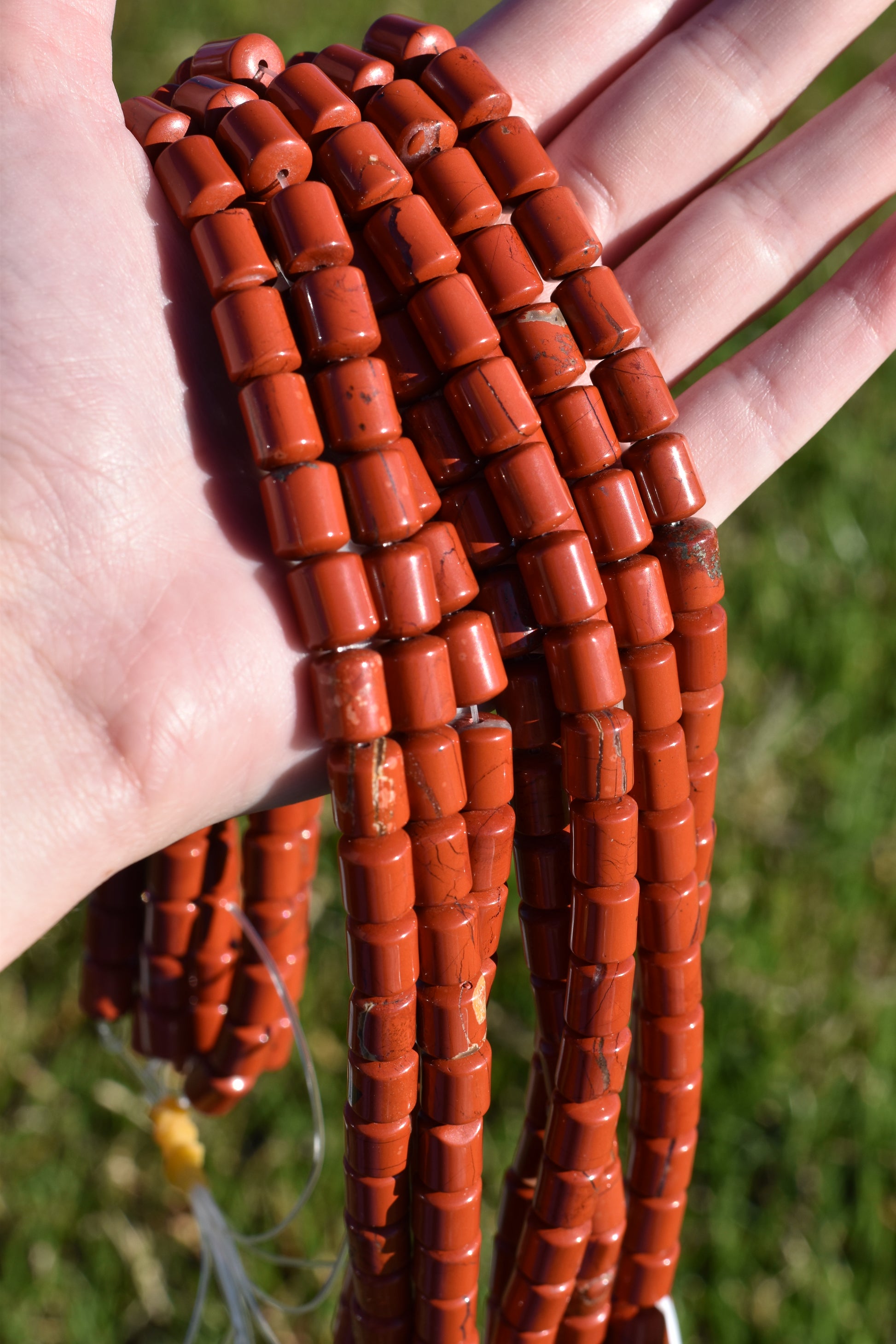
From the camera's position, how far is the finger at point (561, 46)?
1.59 metres

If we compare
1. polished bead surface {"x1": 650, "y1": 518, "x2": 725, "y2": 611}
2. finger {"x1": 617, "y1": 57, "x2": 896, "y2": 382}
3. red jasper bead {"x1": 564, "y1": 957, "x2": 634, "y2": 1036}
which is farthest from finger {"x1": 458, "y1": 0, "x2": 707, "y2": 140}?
red jasper bead {"x1": 564, "y1": 957, "x2": 634, "y2": 1036}

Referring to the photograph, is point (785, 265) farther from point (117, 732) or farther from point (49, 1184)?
point (49, 1184)

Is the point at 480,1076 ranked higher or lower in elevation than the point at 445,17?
lower

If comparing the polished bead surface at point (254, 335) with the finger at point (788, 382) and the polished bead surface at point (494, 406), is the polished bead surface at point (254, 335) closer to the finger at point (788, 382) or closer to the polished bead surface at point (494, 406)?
the polished bead surface at point (494, 406)

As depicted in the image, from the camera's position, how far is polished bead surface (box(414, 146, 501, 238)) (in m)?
1.23

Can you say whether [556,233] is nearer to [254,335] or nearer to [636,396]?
[636,396]

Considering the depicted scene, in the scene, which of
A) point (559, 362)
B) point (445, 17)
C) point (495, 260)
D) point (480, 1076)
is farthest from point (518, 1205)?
point (445, 17)

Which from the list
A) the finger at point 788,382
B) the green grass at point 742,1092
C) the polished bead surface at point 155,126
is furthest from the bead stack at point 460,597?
the green grass at point 742,1092

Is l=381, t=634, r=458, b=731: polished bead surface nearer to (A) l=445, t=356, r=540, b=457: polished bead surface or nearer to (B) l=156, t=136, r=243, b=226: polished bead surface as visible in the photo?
(A) l=445, t=356, r=540, b=457: polished bead surface

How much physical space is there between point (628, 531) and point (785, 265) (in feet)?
2.01

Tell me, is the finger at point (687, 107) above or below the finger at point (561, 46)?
below

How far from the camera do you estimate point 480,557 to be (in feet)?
4.07

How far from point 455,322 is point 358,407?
0.43 ft

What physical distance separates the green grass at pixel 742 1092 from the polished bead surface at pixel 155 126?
4.30 ft
